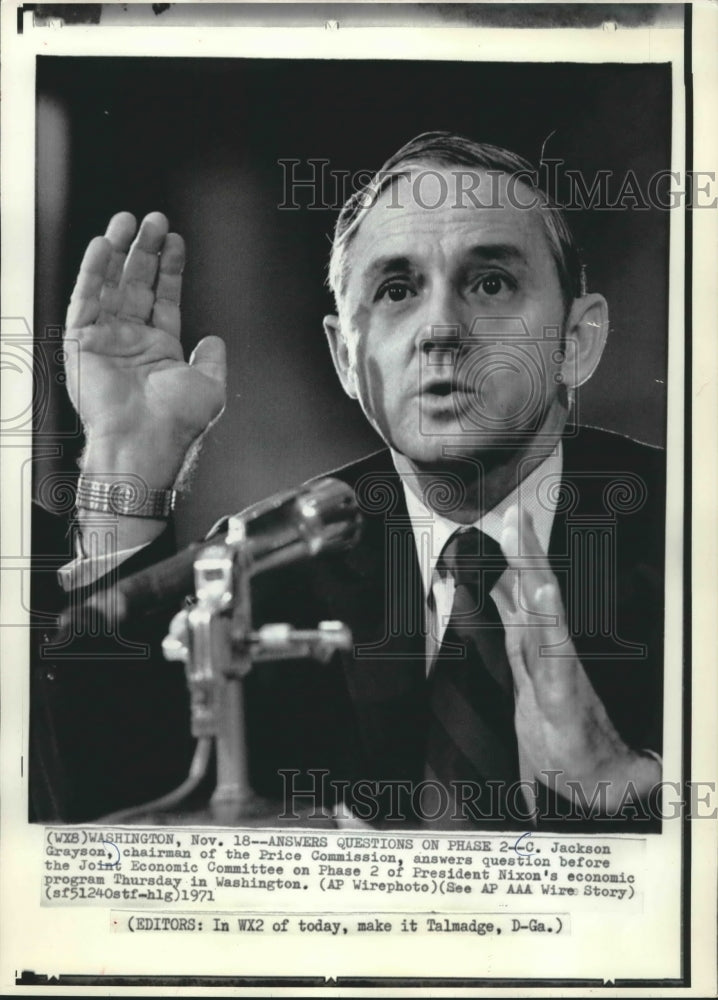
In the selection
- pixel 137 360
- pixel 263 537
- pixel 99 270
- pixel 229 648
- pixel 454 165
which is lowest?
pixel 229 648

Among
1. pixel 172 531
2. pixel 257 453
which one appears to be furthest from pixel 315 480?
pixel 172 531

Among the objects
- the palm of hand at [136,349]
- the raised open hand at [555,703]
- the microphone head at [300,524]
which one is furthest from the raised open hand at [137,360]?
the raised open hand at [555,703]

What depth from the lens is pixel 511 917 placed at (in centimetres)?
109

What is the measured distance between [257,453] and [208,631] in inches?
8.4

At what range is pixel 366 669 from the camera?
110cm

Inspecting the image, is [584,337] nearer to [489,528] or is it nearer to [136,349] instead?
[489,528]

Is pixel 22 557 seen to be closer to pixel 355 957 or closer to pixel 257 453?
pixel 257 453

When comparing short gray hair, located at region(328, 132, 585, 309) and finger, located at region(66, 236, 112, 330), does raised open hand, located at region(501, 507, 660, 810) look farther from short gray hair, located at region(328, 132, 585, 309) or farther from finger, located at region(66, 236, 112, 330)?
finger, located at region(66, 236, 112, 330)

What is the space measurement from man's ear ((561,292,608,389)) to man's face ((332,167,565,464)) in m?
0.01

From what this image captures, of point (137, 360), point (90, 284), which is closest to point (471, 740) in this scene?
point (137, 360)

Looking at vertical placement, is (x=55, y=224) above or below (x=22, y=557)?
above

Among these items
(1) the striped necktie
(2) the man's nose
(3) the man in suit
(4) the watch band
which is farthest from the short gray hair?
(1) the striped necktie

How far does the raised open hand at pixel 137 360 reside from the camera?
3.63 ft

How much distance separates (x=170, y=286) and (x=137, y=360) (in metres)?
0.10
